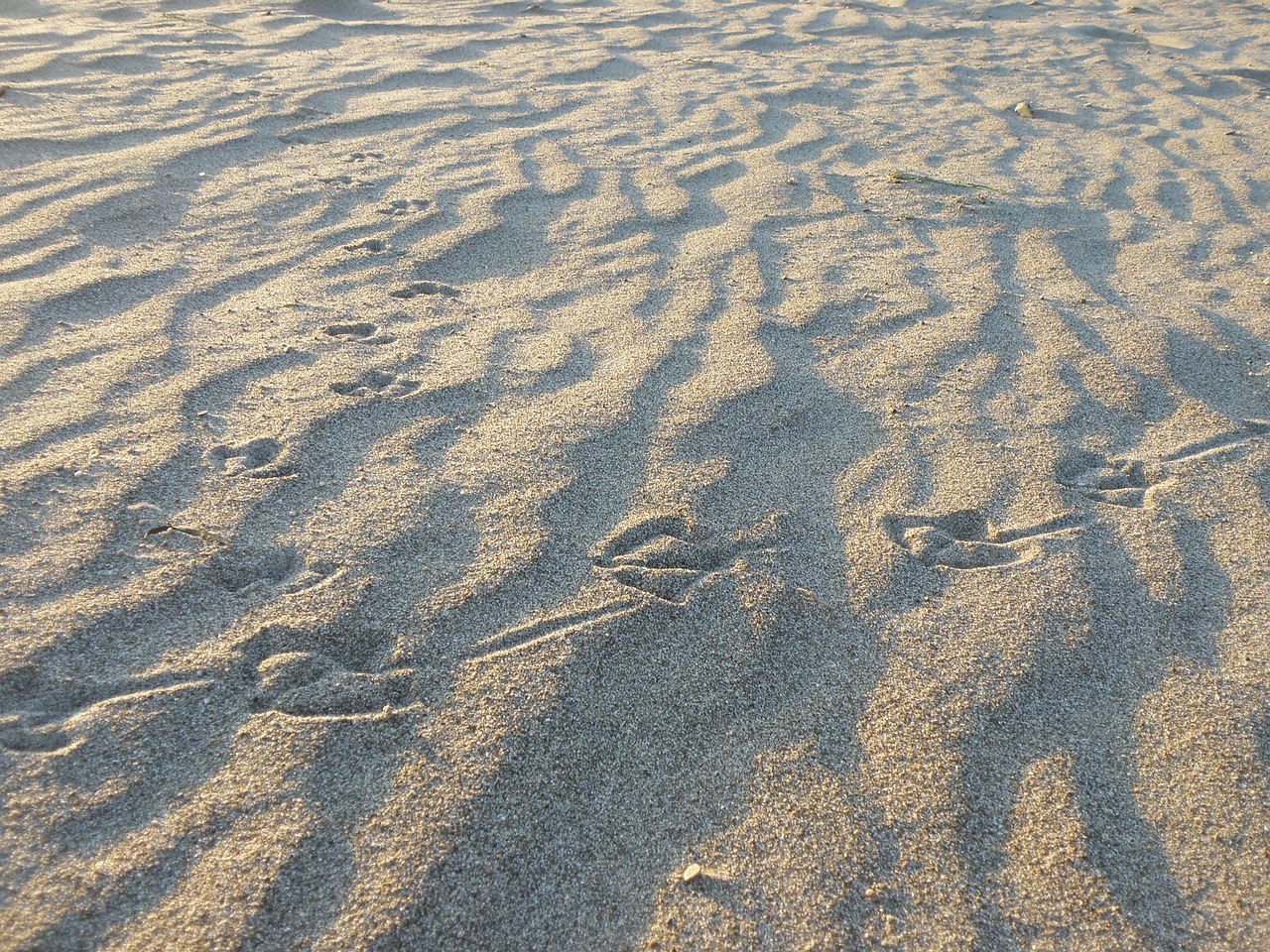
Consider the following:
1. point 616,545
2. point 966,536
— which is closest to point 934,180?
point 966,536

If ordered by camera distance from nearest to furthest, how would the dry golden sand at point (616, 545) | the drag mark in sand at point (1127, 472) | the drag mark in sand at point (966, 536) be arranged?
the dry golden sand at point (616, 545) → the drag mark in sand at point (966, 536) → the drag mark in sand at point (1127, 472)

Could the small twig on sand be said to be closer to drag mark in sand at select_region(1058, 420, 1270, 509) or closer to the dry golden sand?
the dry golden sand

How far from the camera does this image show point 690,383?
2043 mm

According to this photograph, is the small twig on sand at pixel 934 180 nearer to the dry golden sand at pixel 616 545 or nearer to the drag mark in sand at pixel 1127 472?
the dry golden sand at pixel 616 545

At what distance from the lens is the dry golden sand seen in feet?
3.64

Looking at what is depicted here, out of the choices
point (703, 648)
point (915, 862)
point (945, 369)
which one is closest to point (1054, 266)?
point (945, 369)

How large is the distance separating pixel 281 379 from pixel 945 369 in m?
1.50

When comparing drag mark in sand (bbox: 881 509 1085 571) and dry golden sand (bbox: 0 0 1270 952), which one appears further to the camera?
drag mark in sand (bbox: 881 509 1085 571)

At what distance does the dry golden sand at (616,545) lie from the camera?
1.11 metres

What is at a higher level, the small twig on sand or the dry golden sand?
the small twig on sand

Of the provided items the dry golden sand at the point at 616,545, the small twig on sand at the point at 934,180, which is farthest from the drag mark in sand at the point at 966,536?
the small twig on sand at the point at 934,180

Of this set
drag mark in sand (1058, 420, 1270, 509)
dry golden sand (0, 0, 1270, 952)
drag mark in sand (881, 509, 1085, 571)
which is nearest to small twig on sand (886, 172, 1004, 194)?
dry golden sand (0, 0, 1270, 952)

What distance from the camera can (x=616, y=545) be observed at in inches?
62.7

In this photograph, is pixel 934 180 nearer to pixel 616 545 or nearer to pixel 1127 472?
pixel 1127 472
